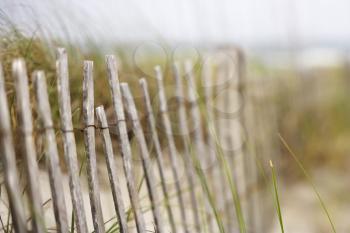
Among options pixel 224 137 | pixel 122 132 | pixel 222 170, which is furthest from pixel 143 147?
pixel 224 137

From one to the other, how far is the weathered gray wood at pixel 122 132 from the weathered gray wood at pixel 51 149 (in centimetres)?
28

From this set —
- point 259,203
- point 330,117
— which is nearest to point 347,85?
Answer: point 330,117

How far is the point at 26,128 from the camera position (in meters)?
1.03

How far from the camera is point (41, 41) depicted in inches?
70.6

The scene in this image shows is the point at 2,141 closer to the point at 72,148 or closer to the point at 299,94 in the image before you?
the point at 72,148

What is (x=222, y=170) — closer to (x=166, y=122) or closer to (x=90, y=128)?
(x=166, y=122)

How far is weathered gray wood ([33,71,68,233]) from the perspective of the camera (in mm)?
1062

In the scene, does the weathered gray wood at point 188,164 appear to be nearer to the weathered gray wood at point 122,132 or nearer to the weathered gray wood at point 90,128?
the weathered gray wood at point 122,132

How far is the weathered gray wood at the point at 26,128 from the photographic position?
1.01m

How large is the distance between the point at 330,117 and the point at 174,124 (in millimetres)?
A: 3078

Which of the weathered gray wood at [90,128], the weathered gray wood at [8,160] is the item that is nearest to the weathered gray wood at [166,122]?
the weathered gray wood at [90,128]

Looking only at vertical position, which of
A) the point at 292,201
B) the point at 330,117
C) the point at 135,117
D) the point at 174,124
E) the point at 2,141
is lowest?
the point at 292,201

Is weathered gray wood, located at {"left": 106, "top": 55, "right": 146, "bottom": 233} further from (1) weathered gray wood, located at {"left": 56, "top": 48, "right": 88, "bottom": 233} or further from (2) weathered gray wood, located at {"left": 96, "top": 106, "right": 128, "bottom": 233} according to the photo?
(1) weathered gray wood, located at {"left": 56, "top": 48, "right": 88, "bottom": 233}

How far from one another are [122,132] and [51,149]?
0.33 meters
